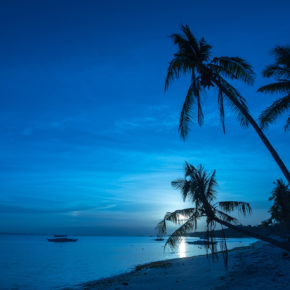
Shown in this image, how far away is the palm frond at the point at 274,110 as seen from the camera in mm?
11844

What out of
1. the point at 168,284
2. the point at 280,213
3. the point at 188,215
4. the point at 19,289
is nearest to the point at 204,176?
the point at 188,215

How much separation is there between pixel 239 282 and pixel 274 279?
203 centimetres

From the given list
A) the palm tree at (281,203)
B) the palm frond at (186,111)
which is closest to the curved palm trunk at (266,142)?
the palm frond at (186,111)

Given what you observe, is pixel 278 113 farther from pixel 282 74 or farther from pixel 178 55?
pixel 178 55

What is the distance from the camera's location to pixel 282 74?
39.9 feet

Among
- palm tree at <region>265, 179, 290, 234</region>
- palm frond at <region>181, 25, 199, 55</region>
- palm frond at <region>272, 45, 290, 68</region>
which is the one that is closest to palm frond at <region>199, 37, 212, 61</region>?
palm frond at <region>181, 25, 199, 55</region>

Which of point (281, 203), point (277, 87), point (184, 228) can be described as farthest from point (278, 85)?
point (281, 203)

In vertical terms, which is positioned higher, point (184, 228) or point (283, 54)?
point (283, 54)

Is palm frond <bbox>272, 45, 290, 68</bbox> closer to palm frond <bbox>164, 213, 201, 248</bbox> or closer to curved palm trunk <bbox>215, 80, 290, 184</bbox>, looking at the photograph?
curved palm trunk <bbox>215, 80, 290, 184</bbox>

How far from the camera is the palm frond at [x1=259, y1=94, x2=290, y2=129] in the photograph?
1184 cm

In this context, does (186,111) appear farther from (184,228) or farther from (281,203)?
(281,203)

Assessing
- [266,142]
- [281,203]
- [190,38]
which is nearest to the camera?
[266,142]

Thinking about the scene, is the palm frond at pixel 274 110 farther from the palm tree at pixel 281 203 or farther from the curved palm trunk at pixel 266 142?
the palm tree at pixel 281 203

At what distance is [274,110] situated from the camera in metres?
12.0
